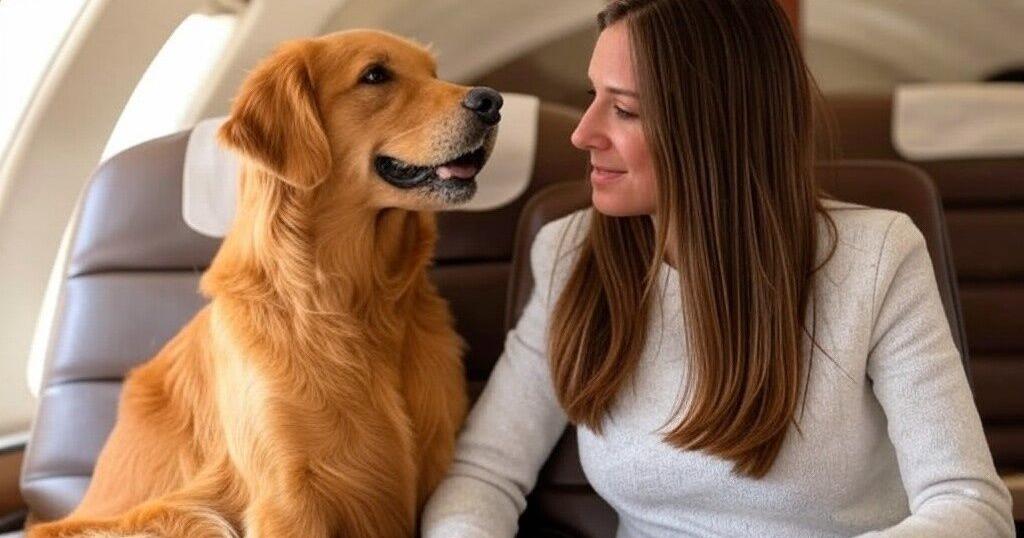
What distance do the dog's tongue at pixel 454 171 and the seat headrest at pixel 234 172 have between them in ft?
1.63

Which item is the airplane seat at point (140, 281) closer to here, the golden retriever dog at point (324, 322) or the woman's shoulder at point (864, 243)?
the golden retriever dog at point (324, 322)

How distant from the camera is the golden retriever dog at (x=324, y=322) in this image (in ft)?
6.45

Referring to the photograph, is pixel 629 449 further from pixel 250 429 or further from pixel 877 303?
pixel 250 429

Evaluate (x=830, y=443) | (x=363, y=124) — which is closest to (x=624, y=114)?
(x=363, y=124)

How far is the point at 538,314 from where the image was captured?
2.17 m

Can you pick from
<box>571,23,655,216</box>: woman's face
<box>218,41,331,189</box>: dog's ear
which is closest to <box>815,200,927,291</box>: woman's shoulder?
<box>571,23,655,216</box>: woman's face

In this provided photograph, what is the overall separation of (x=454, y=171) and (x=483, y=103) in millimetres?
113

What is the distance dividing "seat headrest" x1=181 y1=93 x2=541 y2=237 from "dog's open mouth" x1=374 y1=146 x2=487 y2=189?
477mm

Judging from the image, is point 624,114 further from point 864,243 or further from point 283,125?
point 283,125

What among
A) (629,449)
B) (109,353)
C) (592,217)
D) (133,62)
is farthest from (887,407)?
(133,62)

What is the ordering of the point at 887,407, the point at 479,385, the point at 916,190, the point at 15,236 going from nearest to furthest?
the point at 887,407, the point at 916,190, the point at 479,385, the point at 15,236

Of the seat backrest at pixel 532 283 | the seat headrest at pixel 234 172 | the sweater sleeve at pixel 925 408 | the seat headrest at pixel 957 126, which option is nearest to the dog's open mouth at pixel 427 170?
the seat backrest at pixel 532 283

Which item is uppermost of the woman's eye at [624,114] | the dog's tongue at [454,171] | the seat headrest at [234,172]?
the woman's eye at [624,114]

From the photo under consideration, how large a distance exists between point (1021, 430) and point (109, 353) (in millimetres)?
1913
